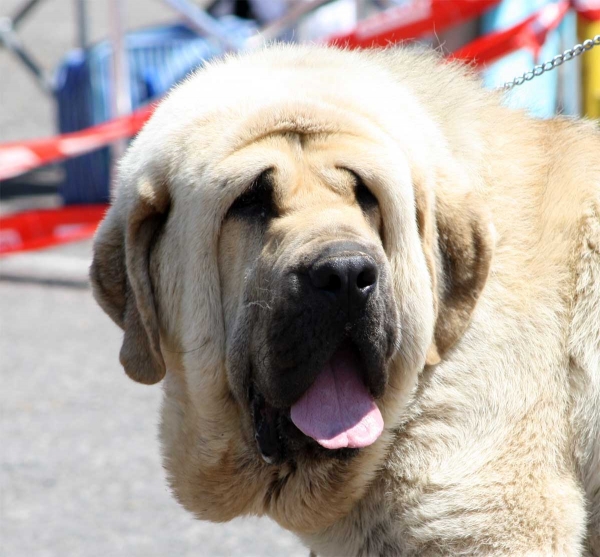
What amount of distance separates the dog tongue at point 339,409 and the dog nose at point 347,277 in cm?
21

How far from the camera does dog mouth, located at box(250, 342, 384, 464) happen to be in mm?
2449

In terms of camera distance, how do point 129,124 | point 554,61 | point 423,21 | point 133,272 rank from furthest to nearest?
point 129,124
point 423,21
point 554,61
point 133,272

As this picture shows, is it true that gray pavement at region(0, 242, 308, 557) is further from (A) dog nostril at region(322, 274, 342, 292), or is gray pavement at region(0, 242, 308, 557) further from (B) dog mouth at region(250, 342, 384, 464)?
(A) dog nostril at region(322, 274, 342, 292)

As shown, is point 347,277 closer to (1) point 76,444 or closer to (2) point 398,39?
(1) point 76,444

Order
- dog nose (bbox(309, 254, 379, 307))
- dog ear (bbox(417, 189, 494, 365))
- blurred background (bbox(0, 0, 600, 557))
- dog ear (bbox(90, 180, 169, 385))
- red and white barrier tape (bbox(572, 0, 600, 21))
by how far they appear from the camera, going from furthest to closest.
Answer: red and white barrier tape (bbox(572, 0, 600, 21))
blurred background (bbox(0, 0, 600, 557))
dog ear (bbox(90, 180, 169, 385))
dog ear (bbox(417, 189, 494, 365))
dog nose (bbox(309, 254, 379, 307))

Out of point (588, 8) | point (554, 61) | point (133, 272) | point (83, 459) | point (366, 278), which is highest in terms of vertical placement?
point (588, 8)

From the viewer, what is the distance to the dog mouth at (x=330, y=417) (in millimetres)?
2449

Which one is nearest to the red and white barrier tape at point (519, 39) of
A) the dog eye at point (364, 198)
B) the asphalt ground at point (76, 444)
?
the asphalt ground at point (76, 444)

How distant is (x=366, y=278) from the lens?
2.33 meters

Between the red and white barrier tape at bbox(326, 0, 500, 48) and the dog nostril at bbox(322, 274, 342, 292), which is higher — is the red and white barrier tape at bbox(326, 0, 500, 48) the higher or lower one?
the higher one

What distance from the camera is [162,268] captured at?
2.71 metres

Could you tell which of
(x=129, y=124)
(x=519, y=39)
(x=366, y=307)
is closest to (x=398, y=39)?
(x=519, y=39)

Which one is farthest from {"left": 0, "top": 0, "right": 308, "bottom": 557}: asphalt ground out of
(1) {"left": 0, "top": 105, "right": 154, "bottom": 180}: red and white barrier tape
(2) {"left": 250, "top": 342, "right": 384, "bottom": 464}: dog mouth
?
(2) {"left": 250, "top": 342, "right": 384, "bottom": 464}: dog mouth

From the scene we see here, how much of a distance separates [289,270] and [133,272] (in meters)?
0.56
